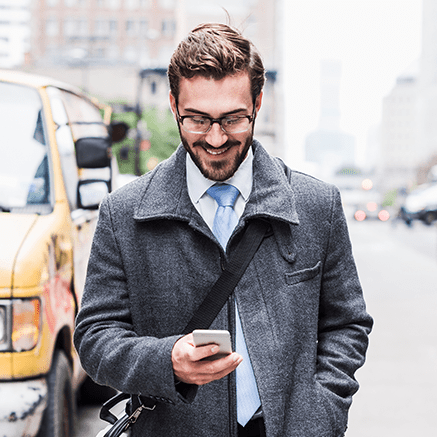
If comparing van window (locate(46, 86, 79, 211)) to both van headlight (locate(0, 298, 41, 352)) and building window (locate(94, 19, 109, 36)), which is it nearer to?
van headlight (locate(0, 298, 41, 352))

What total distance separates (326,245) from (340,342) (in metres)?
0.29

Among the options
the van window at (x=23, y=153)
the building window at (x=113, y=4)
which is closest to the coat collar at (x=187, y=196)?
the van window at (x=23, y=153)

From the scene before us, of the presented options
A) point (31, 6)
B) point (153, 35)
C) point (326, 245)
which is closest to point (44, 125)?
point (326, 245)

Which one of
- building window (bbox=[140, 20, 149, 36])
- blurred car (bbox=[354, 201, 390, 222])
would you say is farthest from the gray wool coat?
building window (bbox=[140, 20, 149, 36])

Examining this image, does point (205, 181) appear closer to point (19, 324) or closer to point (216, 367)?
point (216, 367)

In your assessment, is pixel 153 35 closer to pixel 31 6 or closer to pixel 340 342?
pixel 31 6

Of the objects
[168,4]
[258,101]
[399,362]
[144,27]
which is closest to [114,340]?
[258,101]

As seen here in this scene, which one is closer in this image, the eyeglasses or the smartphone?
the smartphone

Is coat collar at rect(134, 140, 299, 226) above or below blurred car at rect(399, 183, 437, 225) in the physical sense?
A: above

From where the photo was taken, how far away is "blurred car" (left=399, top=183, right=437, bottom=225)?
32.4 metres

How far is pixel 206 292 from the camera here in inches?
68.4

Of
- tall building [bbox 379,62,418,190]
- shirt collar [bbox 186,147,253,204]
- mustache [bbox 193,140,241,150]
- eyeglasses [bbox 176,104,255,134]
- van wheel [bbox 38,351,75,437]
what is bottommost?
tall building [bbox 379,62,418,190]

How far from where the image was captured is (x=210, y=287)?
5.70ft

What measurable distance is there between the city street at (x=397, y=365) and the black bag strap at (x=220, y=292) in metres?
2.53
